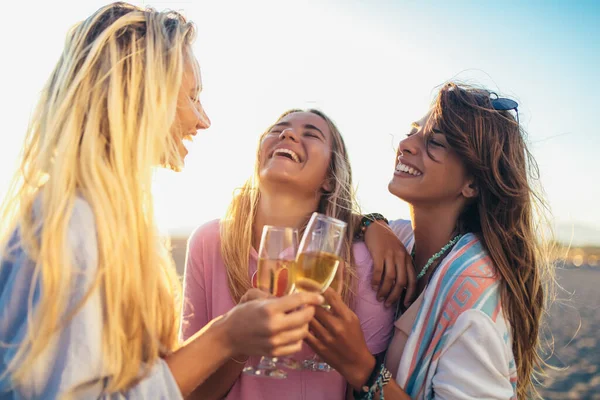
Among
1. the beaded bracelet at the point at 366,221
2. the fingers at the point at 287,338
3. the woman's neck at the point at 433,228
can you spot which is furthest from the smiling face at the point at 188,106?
the woman's neck at the point at 433,228

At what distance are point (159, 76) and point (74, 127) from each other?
46cm

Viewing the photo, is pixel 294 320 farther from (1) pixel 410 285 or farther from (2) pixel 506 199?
(2) pixel 506 199

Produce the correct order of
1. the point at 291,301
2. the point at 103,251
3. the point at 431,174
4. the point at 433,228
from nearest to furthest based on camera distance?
the point at 103,251 < the point at 291,301 < the point at 431,174 < the point at 433,228

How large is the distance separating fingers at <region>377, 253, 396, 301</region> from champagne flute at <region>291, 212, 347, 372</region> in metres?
0.98

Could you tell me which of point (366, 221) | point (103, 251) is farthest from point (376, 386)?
point (103, 251)

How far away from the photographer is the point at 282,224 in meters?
4.00

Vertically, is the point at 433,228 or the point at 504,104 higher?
the point at 504,104

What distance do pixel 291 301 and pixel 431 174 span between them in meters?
1.91

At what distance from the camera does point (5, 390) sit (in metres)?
2.04

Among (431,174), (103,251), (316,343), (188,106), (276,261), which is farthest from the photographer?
(431,174)

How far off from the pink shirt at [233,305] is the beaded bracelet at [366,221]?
13cm

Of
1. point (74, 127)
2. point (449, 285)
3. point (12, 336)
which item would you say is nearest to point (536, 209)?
point (449, 285)

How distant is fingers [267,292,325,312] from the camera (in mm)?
2291

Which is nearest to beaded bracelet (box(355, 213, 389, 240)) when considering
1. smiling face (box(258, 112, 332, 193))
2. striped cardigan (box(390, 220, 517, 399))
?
smiling face (box(258, 112, 332, 193))
